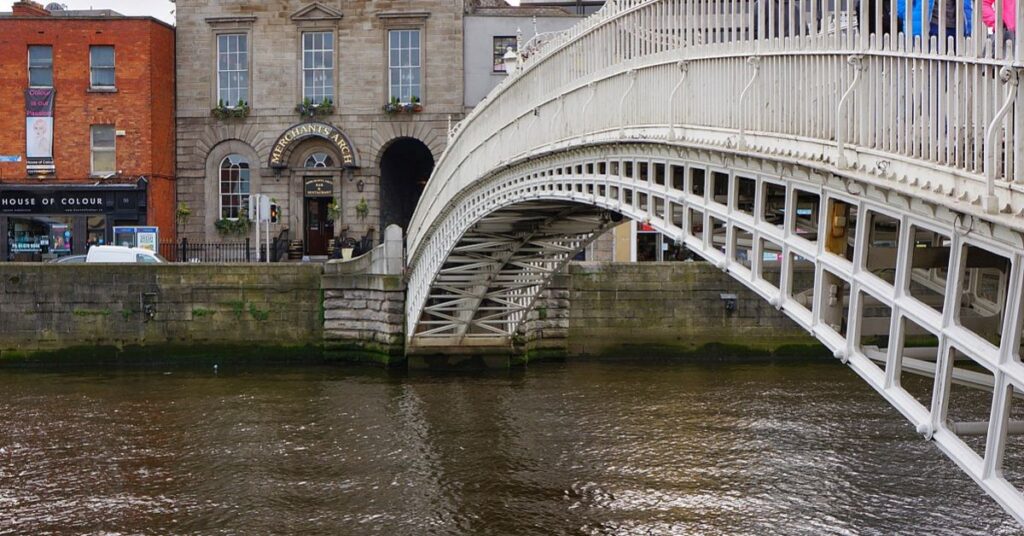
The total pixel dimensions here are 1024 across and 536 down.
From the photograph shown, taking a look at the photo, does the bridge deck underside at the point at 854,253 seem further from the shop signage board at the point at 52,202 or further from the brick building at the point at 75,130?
the shop signage board at the point at 52,202

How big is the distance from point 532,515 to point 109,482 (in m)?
5.69

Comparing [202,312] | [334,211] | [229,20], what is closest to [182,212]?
[334,211]

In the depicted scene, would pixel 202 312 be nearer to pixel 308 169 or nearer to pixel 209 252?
pixel 209 252

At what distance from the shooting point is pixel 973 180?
20.8 feet

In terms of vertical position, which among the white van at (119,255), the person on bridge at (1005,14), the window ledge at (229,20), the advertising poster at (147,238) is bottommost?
the white van at (119,255)

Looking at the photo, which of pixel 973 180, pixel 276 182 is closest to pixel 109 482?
pixel 973 180

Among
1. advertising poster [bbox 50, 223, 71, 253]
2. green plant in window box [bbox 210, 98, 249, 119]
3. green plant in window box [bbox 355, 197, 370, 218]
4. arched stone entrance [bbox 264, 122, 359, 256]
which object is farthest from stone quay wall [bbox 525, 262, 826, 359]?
advertising poster [bbox 50, 223, 71, 253]

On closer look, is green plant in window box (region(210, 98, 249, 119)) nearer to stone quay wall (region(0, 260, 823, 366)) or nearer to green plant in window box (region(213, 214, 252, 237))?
green plant in window box (region(213, 214, 252, 237))

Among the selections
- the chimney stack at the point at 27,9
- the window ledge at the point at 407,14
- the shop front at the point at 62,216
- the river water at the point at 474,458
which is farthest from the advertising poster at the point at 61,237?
the window ledge at the point at 407,14

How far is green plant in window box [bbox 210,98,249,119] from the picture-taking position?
34812mm

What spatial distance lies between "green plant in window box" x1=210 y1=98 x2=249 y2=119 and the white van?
633 centimetres

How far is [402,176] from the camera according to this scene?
3878 cm

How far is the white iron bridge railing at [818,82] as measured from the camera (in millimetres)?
6387

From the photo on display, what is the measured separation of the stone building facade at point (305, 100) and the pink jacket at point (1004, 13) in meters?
28.3
